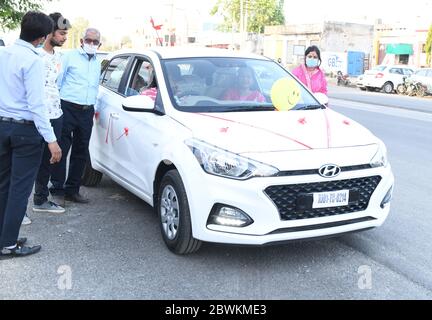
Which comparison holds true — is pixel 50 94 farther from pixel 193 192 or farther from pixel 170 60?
pixel 193 192

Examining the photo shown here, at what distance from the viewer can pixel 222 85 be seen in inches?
202

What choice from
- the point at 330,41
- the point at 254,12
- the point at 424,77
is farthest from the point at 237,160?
the point at 254,12

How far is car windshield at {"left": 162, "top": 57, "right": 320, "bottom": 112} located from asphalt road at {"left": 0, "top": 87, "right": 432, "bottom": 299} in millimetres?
1223

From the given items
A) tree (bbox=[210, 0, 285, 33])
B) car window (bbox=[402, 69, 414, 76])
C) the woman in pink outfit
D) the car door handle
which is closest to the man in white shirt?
the car door handle

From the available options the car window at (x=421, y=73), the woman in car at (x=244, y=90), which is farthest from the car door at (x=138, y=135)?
the car window at (x=421, y=73)

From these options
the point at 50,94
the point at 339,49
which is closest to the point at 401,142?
the point at 50,94

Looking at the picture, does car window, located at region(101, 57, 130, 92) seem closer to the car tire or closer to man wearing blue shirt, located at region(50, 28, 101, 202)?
man wearing blue shirt, located at region(50, 28, 101, 202)

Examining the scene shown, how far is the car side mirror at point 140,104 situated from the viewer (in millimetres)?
4773

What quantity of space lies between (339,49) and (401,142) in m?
40.6

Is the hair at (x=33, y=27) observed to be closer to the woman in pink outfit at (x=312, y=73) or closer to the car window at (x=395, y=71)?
the woman in pink outfit at (x=312, y=73)

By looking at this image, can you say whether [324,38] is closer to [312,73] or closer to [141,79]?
[312,73]

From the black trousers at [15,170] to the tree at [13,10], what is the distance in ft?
41.3

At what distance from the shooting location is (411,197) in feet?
21.2

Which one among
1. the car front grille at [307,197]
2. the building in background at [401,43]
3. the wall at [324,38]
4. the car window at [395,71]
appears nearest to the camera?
the car front grille at [307,197]
